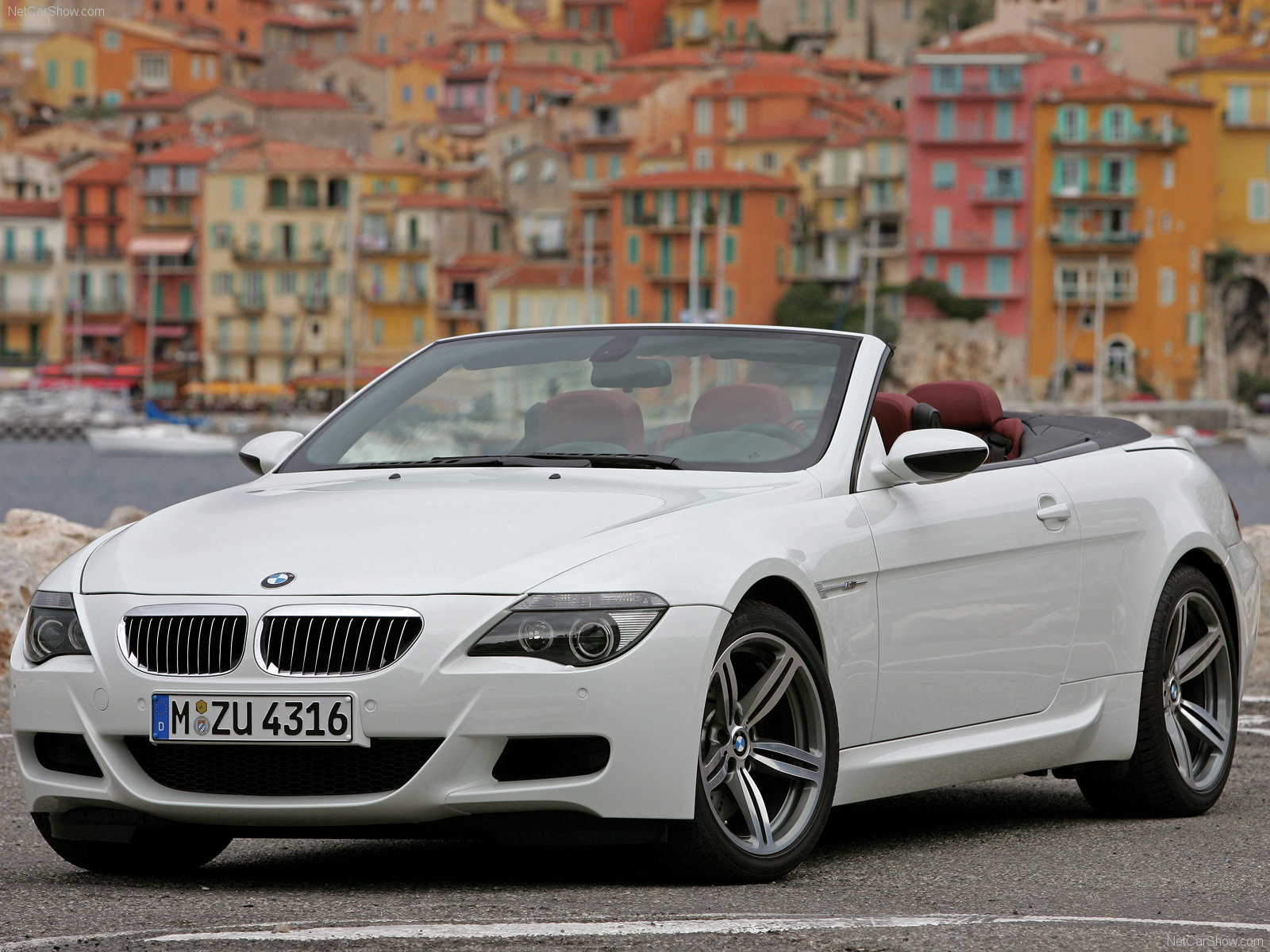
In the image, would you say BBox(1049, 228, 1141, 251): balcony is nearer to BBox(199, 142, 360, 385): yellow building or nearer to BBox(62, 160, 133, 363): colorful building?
BBox(199, 142, 360, 385): yellow building

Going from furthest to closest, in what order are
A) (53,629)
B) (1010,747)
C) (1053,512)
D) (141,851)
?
(1053,512) < (1010,747) < (141,851) < (53,629)

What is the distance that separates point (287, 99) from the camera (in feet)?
426

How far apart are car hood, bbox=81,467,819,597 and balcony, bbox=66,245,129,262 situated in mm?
114850

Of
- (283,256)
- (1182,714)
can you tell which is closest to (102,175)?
(283,256)

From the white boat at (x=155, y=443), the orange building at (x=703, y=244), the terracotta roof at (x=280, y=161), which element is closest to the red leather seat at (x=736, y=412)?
A: the white boat at (x=155, y=443)

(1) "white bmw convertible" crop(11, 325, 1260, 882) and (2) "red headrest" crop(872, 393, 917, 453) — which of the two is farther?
(2) "red headrest" crop(872, 393, 917, 453)

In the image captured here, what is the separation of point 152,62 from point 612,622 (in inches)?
5990

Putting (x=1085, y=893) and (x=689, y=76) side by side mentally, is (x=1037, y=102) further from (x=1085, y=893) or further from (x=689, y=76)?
(x=1085, y=893)

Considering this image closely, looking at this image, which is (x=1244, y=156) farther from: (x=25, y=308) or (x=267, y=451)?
(x=267, y=451)

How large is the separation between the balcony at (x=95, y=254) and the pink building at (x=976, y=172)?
135 ft

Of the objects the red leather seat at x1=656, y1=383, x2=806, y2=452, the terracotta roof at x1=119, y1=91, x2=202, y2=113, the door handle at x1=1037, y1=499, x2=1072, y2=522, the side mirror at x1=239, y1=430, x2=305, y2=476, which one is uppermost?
the terracotta roof at x1=119, y1=91, x2=202, y2=113

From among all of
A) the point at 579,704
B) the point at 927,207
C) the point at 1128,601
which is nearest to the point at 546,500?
the point at 579,704

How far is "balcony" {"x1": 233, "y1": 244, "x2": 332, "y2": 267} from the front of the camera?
113 meters

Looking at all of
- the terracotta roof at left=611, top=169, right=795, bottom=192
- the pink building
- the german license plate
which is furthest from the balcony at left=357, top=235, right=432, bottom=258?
the german license plate
